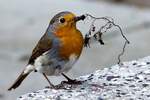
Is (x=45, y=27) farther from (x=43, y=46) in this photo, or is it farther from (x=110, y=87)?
(x=110, y=87)

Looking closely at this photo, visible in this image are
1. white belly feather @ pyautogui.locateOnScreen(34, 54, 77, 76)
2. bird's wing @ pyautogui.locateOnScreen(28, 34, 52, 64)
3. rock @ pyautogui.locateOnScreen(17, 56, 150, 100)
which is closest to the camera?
rock @ pyautogui.locateOnScreen(17, 56, 150, 100)

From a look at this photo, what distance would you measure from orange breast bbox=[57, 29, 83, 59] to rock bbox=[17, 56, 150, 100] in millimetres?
227

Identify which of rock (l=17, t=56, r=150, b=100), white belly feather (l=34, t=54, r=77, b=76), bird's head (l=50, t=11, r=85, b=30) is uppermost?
bird's head (l=50, t=11, r=85, b=30)

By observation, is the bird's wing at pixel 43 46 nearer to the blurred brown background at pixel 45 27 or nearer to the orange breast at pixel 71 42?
the orange breast at pixel 71 42

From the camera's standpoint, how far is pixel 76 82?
4379 mm

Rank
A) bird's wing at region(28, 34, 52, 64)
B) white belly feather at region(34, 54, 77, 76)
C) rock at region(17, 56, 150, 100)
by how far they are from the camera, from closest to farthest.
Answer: rock at region(17, 56, 150, 100), white belly feather at region(34, 54, 77, 76), bird's wing at region(28, 34, 52, 64)

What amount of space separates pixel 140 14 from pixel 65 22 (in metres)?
5.13

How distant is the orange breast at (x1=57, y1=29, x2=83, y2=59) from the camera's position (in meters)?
4.17

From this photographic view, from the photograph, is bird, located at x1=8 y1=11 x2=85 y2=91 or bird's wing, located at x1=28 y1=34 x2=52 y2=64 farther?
bird's wing, located at x1=28 y1=34 x2=52 y2=64

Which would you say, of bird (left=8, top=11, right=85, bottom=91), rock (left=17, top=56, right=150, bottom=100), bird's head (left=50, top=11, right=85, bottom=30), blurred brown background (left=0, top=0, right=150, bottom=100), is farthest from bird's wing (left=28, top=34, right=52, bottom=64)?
blurred brown background (left=0, top=0, right=150, bottom=100)

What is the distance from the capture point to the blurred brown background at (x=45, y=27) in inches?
305

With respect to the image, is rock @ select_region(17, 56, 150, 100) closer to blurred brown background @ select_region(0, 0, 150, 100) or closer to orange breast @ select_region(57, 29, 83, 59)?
orange breast @ select_region(57, 29, 83, 59)

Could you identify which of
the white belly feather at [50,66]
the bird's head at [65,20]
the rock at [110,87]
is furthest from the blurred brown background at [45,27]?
the bird's head at [65,20]

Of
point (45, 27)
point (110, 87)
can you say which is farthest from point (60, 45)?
point (45, 27)
